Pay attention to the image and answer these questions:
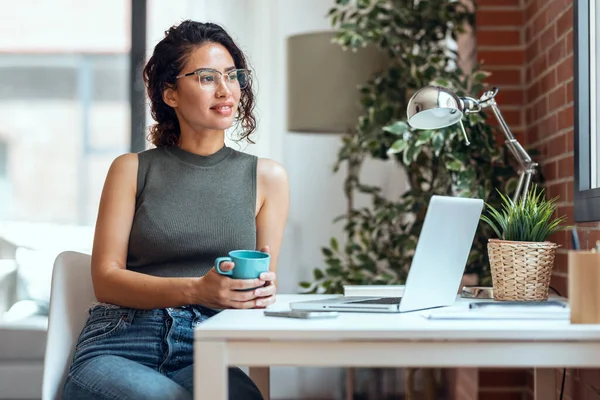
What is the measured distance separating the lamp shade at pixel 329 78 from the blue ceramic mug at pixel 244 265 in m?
1.56

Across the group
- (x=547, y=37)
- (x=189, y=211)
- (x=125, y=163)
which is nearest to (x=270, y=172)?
(x=189, y=211)

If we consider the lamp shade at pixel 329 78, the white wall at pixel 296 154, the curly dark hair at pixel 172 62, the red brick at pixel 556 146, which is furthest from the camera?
the white wall at pixel 296 154

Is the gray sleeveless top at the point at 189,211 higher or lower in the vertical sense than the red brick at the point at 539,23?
lower

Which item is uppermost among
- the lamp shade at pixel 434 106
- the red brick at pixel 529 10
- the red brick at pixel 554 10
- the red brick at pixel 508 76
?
the red brick at pixel 529 10

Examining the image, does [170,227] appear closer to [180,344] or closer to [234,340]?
[180,344]

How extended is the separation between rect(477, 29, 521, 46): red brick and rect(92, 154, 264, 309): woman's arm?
4.71 feet

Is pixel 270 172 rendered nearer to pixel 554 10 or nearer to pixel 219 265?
pixel 219 265

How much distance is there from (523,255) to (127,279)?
0.82 meters

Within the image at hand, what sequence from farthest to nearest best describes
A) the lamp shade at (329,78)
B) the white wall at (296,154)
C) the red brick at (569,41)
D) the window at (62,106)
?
1. the window at (62,106)
2. the white wall at (296,154)
3. the lamp shade at (329,78)
4. the red brick at (569,41)

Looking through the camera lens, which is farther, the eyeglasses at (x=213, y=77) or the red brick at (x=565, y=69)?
the red brick at (x=565, y=69)

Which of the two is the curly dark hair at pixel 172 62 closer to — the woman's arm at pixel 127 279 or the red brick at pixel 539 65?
the woman's arm at pixel 127 279

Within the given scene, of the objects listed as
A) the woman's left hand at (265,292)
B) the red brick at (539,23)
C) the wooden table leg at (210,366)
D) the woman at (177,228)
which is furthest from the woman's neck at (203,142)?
the red brick at (539,23)

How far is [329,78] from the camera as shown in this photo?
2945mm

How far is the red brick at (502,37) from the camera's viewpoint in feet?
8.63
